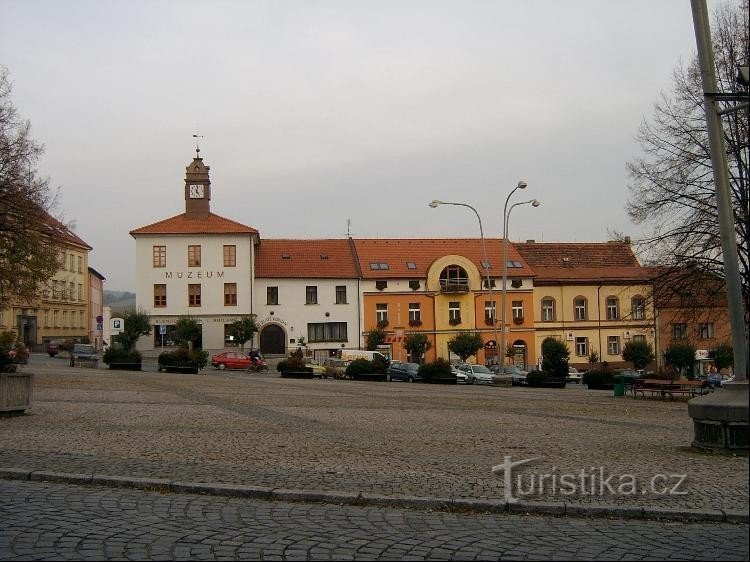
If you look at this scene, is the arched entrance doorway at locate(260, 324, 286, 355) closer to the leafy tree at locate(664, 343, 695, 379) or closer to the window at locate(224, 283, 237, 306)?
the window at locate(224, 283, 237, 306)

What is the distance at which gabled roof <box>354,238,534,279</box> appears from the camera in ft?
232

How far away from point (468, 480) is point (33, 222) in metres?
22.0

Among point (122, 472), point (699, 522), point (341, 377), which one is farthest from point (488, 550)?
point (341, 377)

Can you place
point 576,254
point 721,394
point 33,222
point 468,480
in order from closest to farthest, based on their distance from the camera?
1. point 468,480
2. point 721,394
3. point 33,222
4. point 576,254

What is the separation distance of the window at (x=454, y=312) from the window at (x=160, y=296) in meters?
24.5

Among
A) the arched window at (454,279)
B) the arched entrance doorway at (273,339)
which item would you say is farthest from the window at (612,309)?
the arched entrance doorway at (273,339)

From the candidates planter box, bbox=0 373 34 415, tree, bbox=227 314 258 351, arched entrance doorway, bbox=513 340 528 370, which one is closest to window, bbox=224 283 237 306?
tree, bbox=227 314 258 351

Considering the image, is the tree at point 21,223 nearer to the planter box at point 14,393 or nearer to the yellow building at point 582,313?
the planter box at point 14,393

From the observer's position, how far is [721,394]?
1042cm

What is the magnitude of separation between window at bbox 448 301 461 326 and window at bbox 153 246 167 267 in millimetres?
24968

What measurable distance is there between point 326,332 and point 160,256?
15.7 m

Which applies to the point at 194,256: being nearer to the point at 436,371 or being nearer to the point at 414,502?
the point at 436,371

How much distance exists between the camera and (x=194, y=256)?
68625 mm

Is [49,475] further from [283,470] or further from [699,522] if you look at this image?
[699,522]
